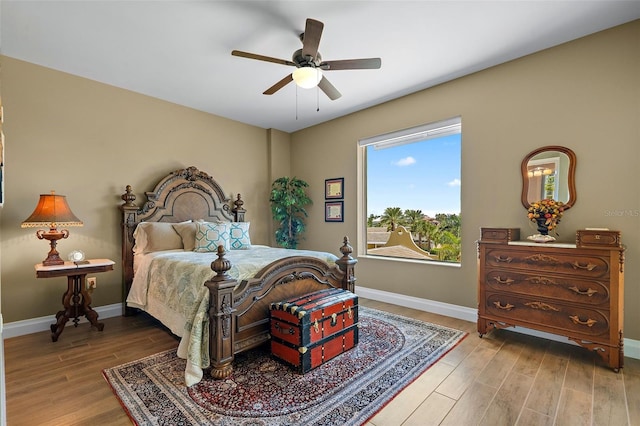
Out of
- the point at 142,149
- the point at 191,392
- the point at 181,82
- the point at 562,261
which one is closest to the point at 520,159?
the point at 562,261

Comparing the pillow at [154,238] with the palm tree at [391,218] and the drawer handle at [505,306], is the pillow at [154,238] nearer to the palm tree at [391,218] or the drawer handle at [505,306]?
the palm tree at [391,218]

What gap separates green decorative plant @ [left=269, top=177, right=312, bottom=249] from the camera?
16.4 feet

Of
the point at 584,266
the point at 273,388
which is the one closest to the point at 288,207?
the point at 273,388

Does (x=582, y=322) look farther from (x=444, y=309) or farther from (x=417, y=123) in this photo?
(x=417, y=123)

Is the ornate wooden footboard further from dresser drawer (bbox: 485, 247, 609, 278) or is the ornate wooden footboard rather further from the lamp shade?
the lamp shade

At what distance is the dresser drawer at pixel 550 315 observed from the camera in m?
2.35

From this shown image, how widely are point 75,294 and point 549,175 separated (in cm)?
484

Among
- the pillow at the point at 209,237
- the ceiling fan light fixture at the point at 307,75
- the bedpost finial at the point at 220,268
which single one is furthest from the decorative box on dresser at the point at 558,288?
the pillow at the point at 209,237

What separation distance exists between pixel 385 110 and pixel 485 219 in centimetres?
196

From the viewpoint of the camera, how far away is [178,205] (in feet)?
13.4

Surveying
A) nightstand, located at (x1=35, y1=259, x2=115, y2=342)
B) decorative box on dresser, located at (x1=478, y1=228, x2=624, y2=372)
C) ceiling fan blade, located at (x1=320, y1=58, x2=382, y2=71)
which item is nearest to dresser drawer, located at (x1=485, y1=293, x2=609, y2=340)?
→ decorative box on dresser, located at (x1=478, y1=228, x2=624, y2=372)

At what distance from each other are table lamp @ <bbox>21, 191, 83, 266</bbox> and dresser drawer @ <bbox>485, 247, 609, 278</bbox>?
4067 millimetres

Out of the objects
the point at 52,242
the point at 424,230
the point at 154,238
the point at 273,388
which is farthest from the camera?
the point at 424,230

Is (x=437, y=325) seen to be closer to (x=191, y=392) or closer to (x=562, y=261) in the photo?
(x=562, y=261)
